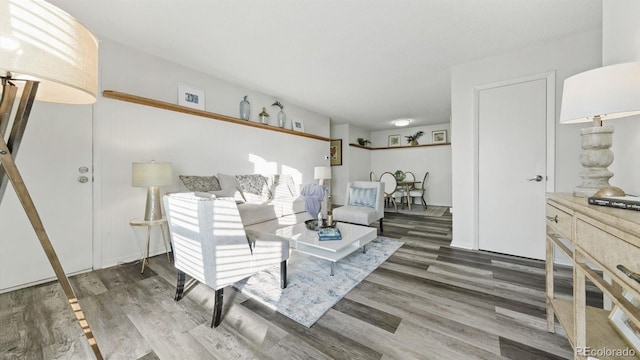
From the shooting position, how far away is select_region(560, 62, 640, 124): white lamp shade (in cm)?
103

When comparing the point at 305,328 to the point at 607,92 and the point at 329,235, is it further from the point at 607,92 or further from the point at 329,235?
the point at 607,92

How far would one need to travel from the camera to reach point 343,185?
6.42 metres

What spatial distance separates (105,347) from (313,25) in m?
2.86

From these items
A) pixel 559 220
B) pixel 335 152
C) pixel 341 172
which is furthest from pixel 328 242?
pixel 335 152

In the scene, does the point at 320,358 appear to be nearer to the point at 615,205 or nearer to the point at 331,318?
the point at 331,318

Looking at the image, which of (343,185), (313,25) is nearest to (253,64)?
(313,25)

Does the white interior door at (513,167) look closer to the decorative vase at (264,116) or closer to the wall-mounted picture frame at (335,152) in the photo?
the decorative vase at (264,116)

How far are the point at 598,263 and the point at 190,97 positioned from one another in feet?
12.9

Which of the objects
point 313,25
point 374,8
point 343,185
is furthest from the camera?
point 343,185

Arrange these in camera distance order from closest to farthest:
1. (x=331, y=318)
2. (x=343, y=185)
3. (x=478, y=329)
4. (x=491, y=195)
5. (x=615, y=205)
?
(x=615, y=205) < (x=478, y=329) < (x=331, y=318) < (x=491, y=195) < (x=343, y=185)

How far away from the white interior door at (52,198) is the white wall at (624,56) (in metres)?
4.26

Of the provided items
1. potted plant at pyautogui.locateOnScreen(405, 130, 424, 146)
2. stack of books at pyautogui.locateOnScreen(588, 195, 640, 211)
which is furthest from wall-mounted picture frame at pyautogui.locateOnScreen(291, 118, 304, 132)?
stack of books at pyautogui.locateOnScreen(588, 195, 640, 211)

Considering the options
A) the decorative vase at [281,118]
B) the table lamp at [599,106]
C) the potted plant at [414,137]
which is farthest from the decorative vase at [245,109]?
the potted plant at [414,137]

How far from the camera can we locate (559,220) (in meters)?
1.13
